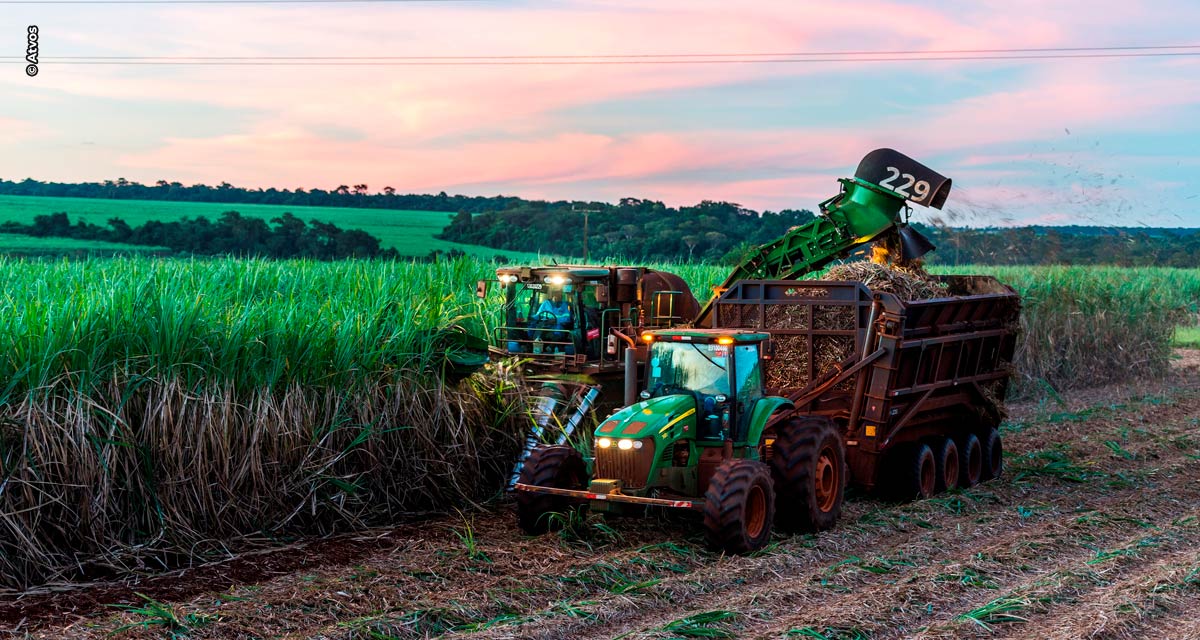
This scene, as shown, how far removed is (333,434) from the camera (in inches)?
440

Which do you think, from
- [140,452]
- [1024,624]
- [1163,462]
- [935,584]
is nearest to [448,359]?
[140,452]

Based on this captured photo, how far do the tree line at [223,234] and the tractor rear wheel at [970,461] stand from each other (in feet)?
80.3

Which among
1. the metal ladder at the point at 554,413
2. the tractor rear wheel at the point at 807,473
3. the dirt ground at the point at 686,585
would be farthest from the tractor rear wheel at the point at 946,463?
the metal ladder at the point at 554,413

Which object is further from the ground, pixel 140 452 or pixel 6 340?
pixel 6 340

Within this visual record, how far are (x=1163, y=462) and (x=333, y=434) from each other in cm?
1130

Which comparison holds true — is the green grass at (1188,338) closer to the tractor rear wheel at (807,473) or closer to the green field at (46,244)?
the tractor rear wheel at (807,473)

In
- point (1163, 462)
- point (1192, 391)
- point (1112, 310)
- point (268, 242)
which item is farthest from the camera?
point (268, 242)

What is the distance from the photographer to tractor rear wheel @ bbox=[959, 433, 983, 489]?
1413 cm

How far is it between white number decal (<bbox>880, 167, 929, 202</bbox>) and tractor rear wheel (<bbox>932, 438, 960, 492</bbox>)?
3.09 m

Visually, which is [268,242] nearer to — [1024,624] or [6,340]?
[6,340]

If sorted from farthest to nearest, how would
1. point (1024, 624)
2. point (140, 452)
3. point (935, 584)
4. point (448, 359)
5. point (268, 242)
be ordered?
point (268, 242), point (448, 359), point (140, 452), point (935, 584), point (1024, 624)

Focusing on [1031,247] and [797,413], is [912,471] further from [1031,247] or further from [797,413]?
[1031,247]

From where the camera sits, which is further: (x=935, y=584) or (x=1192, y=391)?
(x=1192, y=391)

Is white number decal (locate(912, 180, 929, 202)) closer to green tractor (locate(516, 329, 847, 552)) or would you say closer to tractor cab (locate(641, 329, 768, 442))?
green tractor (locate(516, 329, 847, 552))
